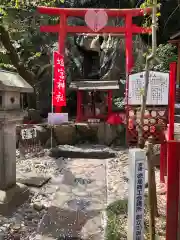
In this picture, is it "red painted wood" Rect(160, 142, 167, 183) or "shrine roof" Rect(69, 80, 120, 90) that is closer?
"red painted wood" Rect(160, 142, 167, 183)

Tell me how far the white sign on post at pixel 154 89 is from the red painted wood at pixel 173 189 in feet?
7.98

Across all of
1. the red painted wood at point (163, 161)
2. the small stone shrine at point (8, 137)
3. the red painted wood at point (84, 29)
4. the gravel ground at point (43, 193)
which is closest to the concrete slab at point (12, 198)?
the small stone shrine at point (8, 137)

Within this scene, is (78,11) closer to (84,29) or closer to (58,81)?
(84,29)

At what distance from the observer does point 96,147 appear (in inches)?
441

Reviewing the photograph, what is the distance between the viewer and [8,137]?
17.1ft

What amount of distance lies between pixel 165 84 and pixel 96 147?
19.7 ft

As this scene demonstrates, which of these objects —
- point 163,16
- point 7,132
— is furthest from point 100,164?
point 163,16

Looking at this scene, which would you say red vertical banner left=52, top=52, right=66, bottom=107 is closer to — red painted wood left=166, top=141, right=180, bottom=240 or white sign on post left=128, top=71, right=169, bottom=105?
white sign on post left=128, top=71, right=169, bottom=105

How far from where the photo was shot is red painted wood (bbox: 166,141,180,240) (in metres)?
3.36

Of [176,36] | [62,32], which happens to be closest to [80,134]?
[62,32]

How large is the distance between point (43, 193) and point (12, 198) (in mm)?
1042

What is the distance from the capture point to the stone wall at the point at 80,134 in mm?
11172

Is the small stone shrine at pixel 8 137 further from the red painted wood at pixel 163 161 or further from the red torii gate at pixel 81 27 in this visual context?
the red torii gate at pixel 81 27

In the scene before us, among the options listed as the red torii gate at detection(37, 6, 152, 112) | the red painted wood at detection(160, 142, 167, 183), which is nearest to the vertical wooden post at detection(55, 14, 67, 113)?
the red torii gate at detection(37, 6, 152, 112)
